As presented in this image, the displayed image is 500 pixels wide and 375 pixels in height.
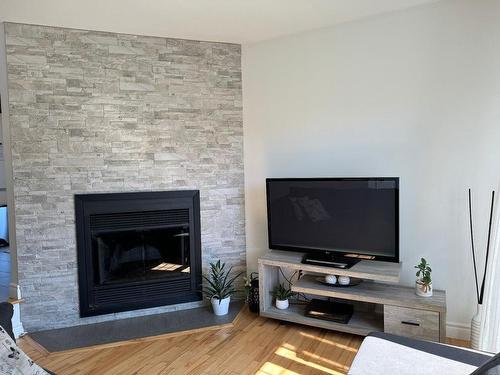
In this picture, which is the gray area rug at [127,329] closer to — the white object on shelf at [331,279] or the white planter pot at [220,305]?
the white planter pot at [220,305]

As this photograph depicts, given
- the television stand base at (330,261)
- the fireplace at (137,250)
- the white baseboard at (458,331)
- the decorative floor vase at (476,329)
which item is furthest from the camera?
the fireplace at (137,250)

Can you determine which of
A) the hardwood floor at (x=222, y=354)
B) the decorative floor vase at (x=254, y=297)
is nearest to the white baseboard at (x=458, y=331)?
the hardwood floor at (x=222, y=354)

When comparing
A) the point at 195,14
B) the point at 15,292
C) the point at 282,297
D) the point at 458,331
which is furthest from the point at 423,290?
the point at 15,292

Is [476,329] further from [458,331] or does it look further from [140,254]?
[140,254]

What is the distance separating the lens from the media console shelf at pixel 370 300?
2.52 m

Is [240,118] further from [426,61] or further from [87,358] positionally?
[87,358]

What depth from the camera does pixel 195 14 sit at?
9.11 feet

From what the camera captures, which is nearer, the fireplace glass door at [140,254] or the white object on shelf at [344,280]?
the white object on shelf at [344,280]

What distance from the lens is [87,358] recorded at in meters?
2.66

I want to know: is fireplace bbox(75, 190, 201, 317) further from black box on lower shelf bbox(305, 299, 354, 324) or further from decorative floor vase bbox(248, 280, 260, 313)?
black box on lower shelf bbox(305, 299, 354, 324)

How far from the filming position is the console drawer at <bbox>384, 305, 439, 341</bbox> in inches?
97.9

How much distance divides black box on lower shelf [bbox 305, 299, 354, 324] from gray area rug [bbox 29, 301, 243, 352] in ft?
2.26

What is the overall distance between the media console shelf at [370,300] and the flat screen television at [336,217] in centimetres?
14

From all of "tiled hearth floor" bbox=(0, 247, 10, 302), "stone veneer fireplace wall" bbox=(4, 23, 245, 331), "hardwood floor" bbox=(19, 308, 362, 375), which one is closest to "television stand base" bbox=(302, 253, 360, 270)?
"hardwood floor" bbox=(19, 308, 362, 375)
